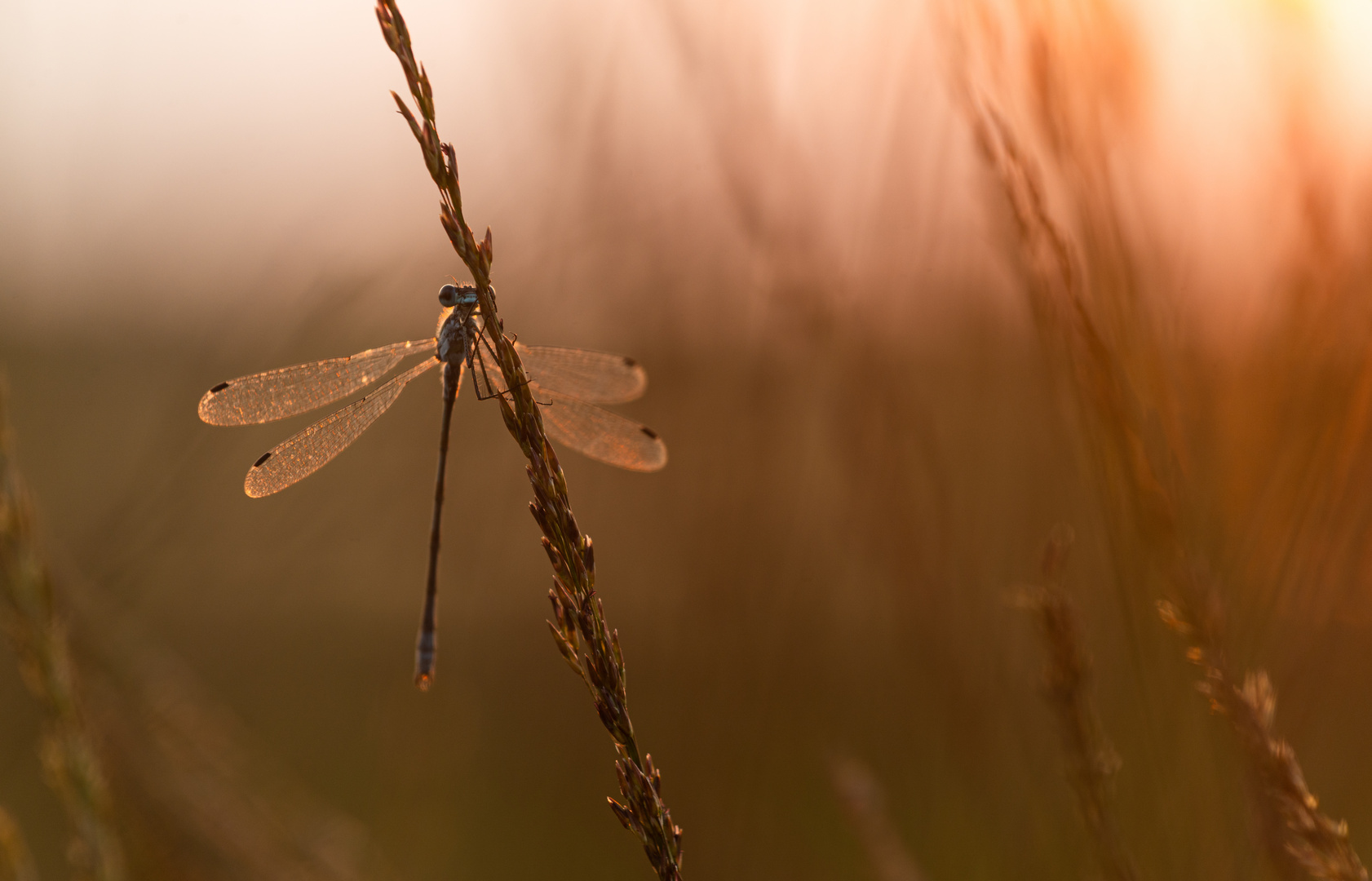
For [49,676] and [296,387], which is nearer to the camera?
[49,676]

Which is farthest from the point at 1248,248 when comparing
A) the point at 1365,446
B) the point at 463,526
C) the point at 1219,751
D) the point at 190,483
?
the point at 190,483

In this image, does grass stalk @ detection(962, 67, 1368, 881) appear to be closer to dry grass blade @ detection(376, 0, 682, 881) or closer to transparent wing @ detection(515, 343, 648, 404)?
dry grass blade @ detection(376, 0, 682, 881)

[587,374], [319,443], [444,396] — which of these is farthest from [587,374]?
[319,443]

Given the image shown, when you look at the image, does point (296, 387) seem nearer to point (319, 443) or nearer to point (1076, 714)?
point (319, 443)

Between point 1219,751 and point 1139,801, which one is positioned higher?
point 1219,751

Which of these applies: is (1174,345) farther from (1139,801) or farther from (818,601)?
(818,601)

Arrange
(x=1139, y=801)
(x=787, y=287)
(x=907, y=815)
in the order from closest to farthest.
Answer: (x=1139, y=801) → (x=787, y=287) → (x=907, y=815)
